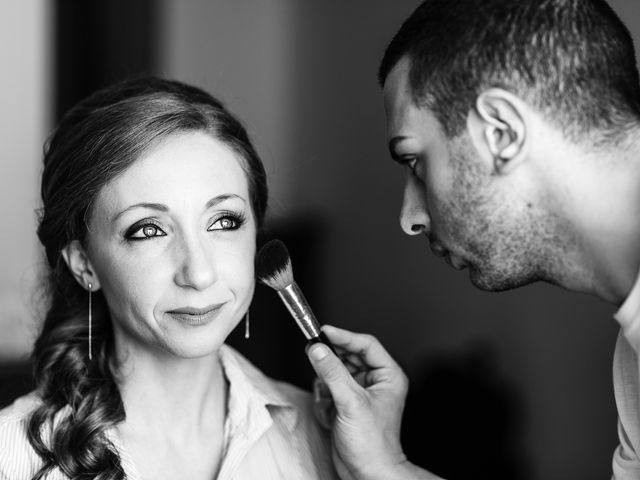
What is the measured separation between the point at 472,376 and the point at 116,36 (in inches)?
73.1

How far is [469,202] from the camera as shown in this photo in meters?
1.33

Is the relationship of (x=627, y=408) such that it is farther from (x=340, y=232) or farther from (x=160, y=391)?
(x=340, y=232)

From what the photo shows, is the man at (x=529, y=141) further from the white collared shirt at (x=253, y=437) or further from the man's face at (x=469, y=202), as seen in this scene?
the white collared shirt at (x=253, y=437)

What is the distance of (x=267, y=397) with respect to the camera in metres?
1.65

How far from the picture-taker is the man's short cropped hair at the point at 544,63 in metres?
1.26

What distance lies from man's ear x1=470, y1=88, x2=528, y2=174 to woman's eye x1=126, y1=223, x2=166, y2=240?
1.78 feet

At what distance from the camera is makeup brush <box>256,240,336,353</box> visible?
1.50m

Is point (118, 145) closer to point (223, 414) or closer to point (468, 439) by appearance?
point (223, 414)

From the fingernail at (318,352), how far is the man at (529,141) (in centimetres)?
27

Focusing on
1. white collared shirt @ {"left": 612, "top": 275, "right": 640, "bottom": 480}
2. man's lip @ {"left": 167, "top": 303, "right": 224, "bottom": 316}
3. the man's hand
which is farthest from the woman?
white collared shirt @ {"left": 612, "top": 275, "right": 640, "bottom": 480}

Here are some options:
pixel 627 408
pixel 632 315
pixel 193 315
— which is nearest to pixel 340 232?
→ pixel 193 315

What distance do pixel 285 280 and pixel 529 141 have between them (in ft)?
1.60

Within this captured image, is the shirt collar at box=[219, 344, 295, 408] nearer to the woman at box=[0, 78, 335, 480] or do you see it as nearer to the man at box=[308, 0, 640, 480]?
the woman at box=[0, 78, 335, 480]

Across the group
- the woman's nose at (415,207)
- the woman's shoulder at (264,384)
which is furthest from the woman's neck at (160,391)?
the woman's nose at (415,207)
